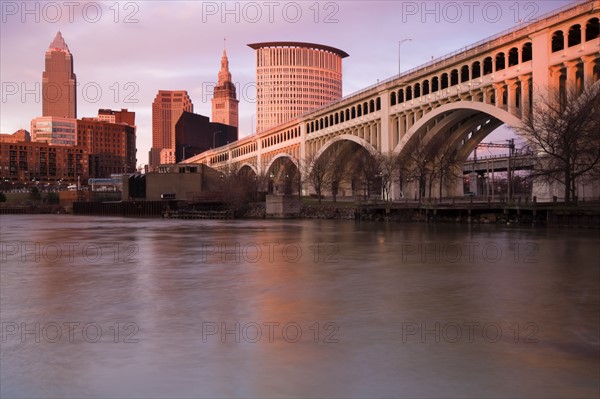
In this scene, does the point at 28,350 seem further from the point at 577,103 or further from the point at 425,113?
the point at 425,113

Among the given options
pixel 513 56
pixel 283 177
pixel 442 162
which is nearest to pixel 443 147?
pixel 442 162

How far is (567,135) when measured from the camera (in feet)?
155

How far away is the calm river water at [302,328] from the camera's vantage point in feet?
30.1

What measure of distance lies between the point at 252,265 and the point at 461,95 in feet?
175

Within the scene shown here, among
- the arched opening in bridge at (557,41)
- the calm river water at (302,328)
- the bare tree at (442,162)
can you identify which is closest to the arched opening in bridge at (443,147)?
the bare tree at (442,162)

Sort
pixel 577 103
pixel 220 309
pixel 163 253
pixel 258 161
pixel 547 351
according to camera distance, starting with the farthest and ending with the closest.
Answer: pixel 258 161 → pixel 577 103 → pixel 163 253 → pixel 220 309 → pixel 547 351

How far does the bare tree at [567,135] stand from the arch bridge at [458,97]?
103 inches

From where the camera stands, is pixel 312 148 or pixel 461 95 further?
pixel 312 148

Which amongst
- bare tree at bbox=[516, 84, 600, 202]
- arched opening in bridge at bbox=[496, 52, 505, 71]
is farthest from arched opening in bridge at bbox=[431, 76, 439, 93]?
bare tree at bbox=[516, 84, 600, 202]

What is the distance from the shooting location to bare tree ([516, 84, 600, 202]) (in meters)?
46.4

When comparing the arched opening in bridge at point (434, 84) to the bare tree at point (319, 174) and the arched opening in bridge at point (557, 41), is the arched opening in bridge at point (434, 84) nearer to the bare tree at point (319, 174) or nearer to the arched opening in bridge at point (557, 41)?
the arched opening in bridge at point (557, 41)

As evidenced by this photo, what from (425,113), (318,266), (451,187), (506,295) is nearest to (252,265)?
(318,266)

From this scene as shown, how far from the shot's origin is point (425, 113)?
77562 mm

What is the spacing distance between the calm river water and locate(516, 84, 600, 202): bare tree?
81.1 feet
